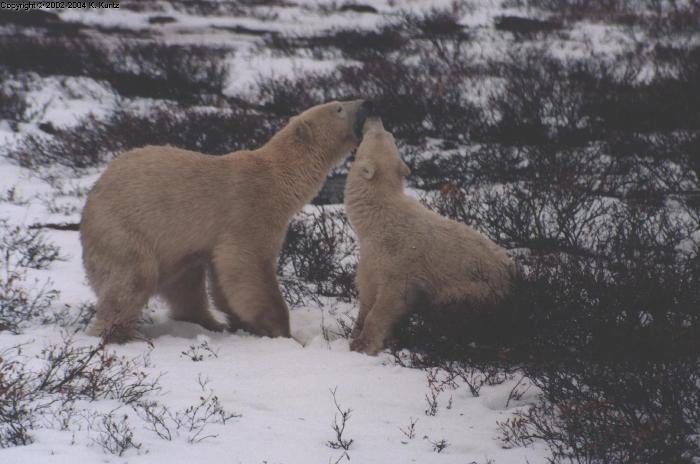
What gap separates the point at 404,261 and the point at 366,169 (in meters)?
0.58

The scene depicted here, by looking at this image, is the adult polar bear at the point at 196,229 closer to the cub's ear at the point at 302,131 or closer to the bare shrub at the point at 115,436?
the cub's ear at the point at 302,131

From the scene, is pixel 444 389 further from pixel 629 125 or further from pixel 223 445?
pixel 629 125

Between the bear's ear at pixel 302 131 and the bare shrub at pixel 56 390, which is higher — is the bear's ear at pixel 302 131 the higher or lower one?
the higher one

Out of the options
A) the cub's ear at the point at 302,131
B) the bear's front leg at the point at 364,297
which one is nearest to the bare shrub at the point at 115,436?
the bear's front leg at the point at 364,297

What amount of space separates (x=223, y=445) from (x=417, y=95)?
696 centimetres

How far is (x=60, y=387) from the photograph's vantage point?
107 inches

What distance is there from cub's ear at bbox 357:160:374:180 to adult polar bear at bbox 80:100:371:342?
1.30 ft

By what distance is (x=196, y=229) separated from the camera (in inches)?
152

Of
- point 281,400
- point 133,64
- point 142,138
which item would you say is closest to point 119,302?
point 281,400

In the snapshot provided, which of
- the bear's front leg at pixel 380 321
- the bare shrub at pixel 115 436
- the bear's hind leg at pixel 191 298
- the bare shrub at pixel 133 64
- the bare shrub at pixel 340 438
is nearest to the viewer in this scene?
the bare shrub at pixel 115 436

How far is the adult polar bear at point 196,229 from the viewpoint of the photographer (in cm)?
369

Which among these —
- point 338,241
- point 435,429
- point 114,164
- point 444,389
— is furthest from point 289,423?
point 338,241

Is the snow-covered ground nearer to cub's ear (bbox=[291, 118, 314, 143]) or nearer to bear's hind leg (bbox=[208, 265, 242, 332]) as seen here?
bear's hind leg (bbox=[208, 265, 242, 332])

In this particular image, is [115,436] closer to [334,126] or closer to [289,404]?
[289,404]
